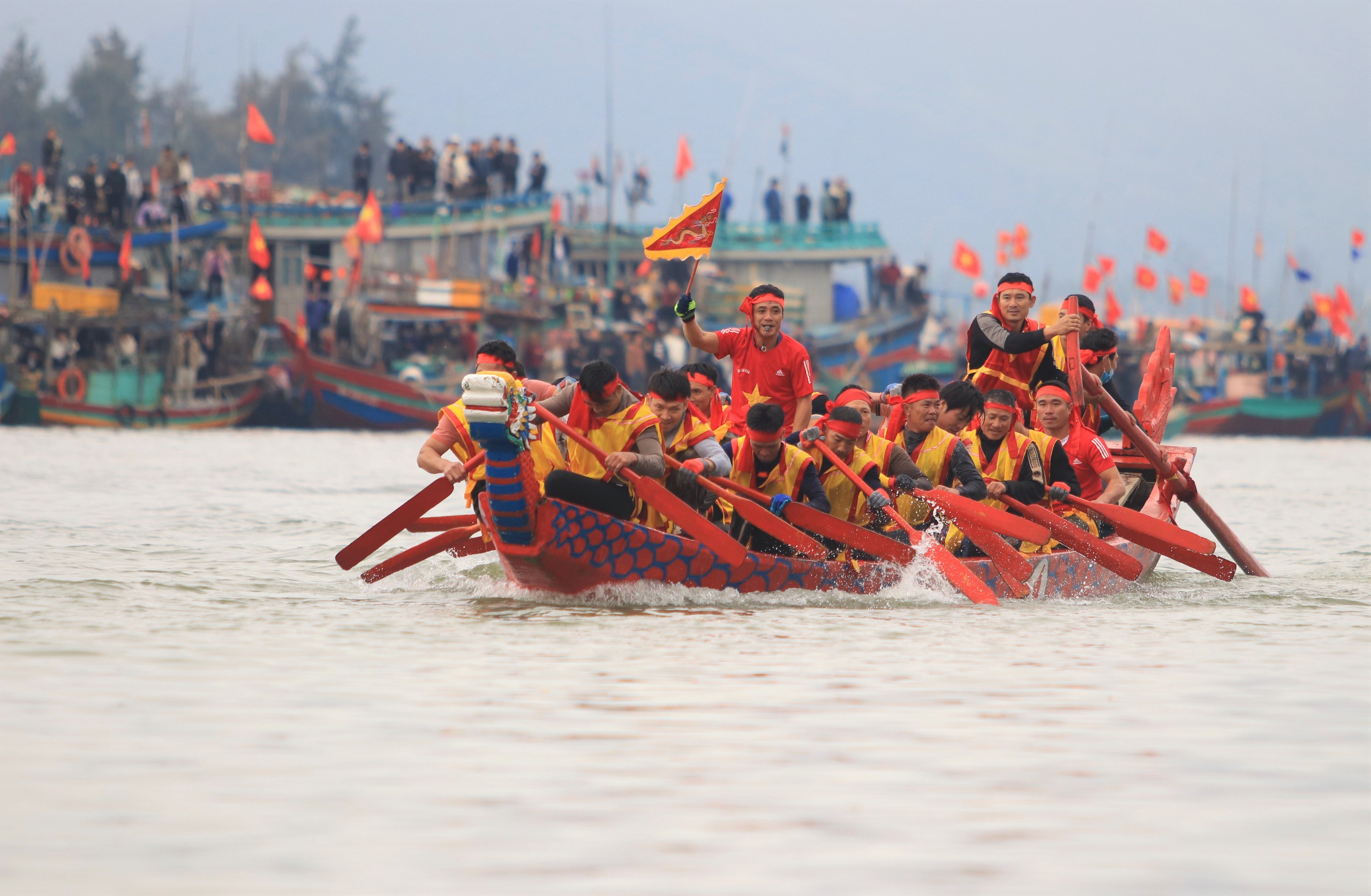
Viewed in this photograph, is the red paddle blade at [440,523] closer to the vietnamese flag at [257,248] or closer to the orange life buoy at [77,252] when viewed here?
the orange life buoy at [77,252]

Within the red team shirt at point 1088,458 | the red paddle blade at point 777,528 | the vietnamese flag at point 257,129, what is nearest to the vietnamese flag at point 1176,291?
the vietnamese flag at point 257,129

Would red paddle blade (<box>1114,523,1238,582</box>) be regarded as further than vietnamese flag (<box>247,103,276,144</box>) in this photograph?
No

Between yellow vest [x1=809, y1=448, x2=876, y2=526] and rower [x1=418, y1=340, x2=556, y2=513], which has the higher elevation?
rower [x1=418, y1=340, x2=556, y2=513]

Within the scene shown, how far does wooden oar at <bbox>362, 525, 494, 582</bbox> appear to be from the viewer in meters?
11.4

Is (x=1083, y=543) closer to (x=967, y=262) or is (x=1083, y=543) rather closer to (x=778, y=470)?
(x=778, y=470)

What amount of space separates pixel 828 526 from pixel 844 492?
0.47m

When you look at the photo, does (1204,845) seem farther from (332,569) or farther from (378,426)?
(378,426)

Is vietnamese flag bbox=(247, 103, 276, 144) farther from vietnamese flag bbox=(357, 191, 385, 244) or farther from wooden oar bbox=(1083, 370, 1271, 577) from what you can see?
wooden oar bbox=(1083, 370, 1271, 577)

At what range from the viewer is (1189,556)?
11.8 m

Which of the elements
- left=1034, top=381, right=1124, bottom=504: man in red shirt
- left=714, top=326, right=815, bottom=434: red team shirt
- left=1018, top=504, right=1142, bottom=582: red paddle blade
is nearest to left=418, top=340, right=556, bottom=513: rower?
left=714, top=326, right=815, bottom=434: red team shirt

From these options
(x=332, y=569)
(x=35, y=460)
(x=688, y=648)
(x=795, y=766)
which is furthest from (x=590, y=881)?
(x=35, y=460)

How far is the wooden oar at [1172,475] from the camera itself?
12.1 metres

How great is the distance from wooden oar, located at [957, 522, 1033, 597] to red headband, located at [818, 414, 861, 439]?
102cm

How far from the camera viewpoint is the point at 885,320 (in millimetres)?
57469
